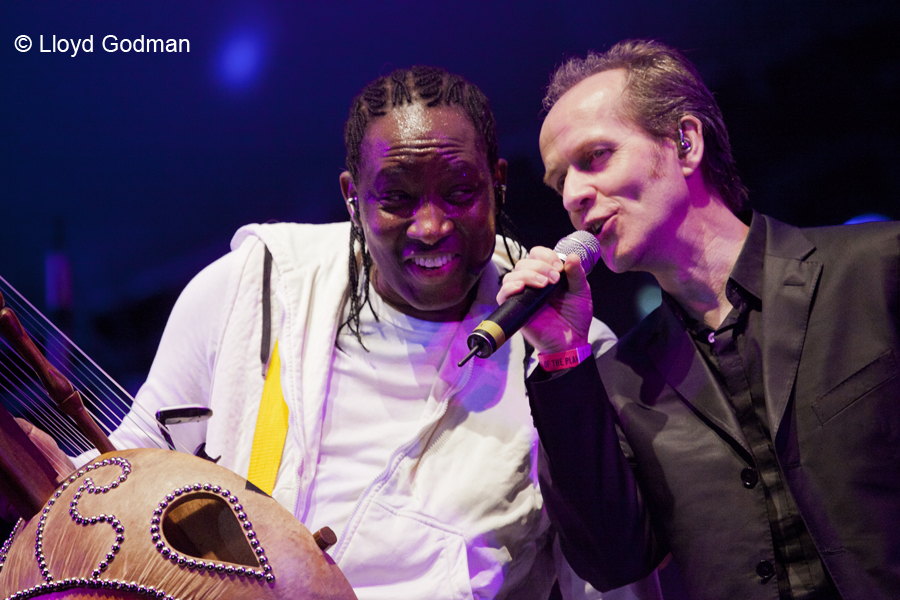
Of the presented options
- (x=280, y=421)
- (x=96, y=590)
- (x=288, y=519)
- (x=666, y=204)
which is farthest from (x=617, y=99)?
(x=96, y=590)

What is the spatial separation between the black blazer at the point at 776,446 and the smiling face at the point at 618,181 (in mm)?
282

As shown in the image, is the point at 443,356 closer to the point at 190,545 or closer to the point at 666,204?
the point at 666,204

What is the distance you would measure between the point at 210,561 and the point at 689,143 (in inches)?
66.9

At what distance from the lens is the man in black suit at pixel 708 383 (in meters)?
1.63

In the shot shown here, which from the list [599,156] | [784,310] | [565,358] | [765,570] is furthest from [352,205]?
[765,570]

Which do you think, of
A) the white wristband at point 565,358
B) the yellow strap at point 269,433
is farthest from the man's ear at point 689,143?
the yellow strap at point 269,433

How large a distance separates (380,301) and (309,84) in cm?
93

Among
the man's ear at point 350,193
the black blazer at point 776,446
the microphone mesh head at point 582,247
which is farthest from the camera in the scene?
the man's ear at point 350,193

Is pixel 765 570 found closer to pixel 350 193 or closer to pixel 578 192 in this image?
pixel 578 192

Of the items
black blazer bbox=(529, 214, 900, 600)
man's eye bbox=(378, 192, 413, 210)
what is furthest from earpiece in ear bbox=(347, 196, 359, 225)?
black blazer bbox=(529, 214, 900, 600)

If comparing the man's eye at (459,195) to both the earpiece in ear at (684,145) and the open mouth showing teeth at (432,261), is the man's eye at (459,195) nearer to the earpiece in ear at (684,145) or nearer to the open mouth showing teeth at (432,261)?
the open mouth showing teeth at (432,261)

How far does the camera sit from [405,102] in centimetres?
207

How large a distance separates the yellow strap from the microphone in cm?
78

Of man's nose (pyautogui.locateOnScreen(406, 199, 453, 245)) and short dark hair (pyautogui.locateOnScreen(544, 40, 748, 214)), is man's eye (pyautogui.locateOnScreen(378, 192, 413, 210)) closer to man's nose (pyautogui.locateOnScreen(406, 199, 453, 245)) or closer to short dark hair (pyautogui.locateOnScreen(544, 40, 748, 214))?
man's nose (pyautogui.locateOnScreen(406, 199, 453, 245))
